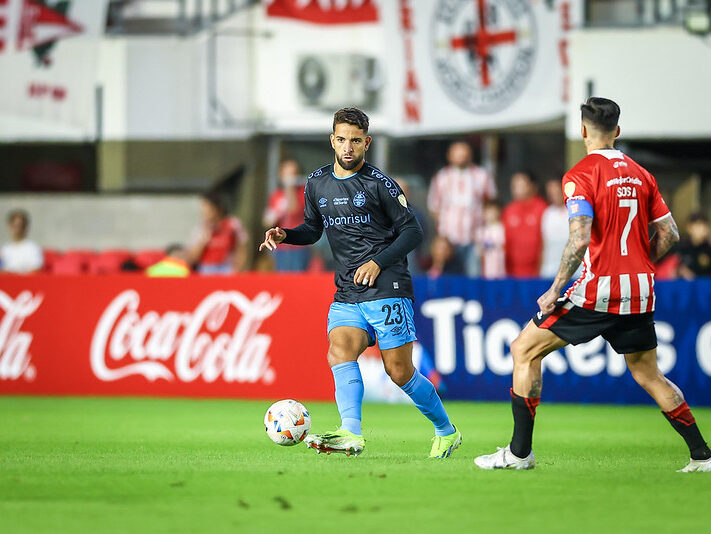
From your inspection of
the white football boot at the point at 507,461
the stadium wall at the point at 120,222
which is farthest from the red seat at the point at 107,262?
the white football boot at the point at 507,461

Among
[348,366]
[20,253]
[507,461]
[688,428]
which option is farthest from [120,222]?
[688,428]

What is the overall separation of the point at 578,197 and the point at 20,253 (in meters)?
11.9

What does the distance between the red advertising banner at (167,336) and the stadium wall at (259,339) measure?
0.01 metres

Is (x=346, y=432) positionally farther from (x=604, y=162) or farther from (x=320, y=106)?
(x=320, y=106)

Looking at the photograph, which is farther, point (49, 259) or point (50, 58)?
point (49, 259)

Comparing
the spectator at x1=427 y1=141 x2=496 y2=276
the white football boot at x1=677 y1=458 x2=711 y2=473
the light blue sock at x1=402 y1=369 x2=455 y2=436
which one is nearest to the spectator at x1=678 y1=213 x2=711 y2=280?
the spectator at x1=427 y1=141 x2=496 y2=276

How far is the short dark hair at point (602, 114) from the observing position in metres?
7.28

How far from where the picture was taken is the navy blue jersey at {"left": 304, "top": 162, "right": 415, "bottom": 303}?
816 centimetres

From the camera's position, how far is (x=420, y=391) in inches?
324

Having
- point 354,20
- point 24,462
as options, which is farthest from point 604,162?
point 354,20

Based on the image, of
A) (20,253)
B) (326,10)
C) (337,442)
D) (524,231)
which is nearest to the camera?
(337,442)

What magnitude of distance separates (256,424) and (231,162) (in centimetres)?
1113

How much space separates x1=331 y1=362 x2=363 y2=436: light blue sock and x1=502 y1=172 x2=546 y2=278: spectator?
29.0ft

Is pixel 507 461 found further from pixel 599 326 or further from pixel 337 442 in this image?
pixel 337 442
